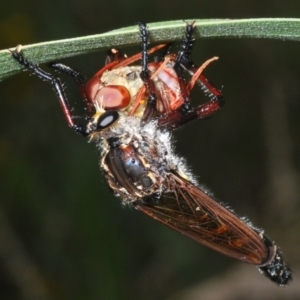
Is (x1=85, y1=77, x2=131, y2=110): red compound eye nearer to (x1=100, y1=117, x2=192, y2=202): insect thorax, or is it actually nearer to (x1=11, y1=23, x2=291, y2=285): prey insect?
(x1=11, y1=23, x2=291, y2=285): prey insect

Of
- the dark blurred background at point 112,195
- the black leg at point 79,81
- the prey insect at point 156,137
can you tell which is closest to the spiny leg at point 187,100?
the prey insect at point 156,137

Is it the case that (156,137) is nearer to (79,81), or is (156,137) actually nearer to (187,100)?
(187,100)

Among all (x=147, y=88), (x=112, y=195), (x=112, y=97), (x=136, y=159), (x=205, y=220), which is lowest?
(x=205, y=220)

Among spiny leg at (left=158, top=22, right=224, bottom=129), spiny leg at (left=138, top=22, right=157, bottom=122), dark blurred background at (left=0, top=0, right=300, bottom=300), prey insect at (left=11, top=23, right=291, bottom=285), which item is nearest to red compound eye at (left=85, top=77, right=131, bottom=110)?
prey insect at (left=11, top=23, right=291, bottom=285)

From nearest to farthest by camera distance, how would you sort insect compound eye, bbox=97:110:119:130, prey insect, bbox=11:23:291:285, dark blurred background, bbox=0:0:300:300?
insect compound eye, bbox=97:110:119:130 < prey insect, bbox=11:23:291:285 < dark blurred background, bbox=0:0:300:300

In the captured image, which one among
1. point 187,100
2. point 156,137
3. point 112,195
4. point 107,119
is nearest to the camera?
point 107,119

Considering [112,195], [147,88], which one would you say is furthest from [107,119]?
[112,195]
